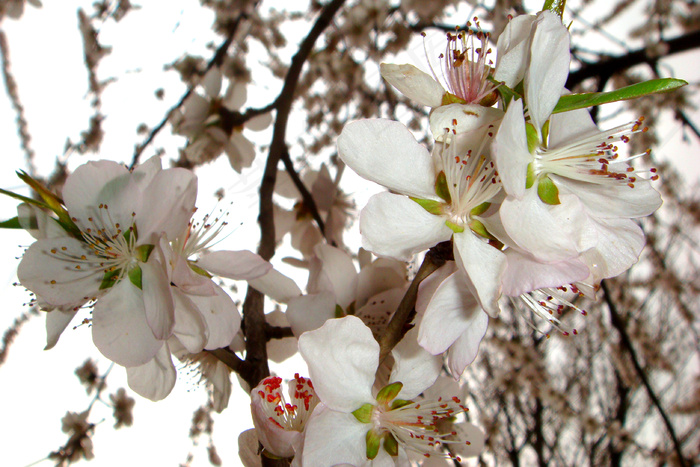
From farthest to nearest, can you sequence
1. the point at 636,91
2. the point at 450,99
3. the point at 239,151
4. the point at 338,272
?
the point at 239,151 → the point at 338,272 → the point at 450,99 → the point at 636,91

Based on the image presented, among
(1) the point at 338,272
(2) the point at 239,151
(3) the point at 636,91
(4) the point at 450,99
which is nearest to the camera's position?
(3) the point at 636,91

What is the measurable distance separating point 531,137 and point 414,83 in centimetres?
12

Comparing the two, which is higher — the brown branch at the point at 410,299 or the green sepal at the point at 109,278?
the green sepal at the point at 109,278

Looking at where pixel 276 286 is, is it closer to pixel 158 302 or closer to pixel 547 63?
Answer: pixel 158 302

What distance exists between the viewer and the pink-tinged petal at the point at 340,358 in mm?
392

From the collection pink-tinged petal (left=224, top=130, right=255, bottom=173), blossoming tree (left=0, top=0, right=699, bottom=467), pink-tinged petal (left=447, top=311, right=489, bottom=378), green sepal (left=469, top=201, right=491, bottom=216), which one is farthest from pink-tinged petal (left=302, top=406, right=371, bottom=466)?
pink-tinged petal (left=224, top=130, right=255, bottom=173)

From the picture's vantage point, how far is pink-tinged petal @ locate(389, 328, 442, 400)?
43 cm

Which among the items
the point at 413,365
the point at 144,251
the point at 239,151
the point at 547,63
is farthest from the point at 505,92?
the point at 239,151

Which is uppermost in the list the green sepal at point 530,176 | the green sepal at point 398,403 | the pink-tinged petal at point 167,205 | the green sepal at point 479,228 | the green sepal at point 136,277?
the pink-tinged petal at point 167,205

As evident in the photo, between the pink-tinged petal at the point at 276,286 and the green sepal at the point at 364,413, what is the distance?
0.52ft

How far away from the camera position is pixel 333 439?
15.8 inches

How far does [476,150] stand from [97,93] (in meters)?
1.46

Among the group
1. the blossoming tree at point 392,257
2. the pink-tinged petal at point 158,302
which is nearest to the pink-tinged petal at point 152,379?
the blossoming tree at point 392,257

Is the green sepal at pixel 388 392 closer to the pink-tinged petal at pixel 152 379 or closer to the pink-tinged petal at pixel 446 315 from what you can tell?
the pink-tinged petal at pixel 446 315
